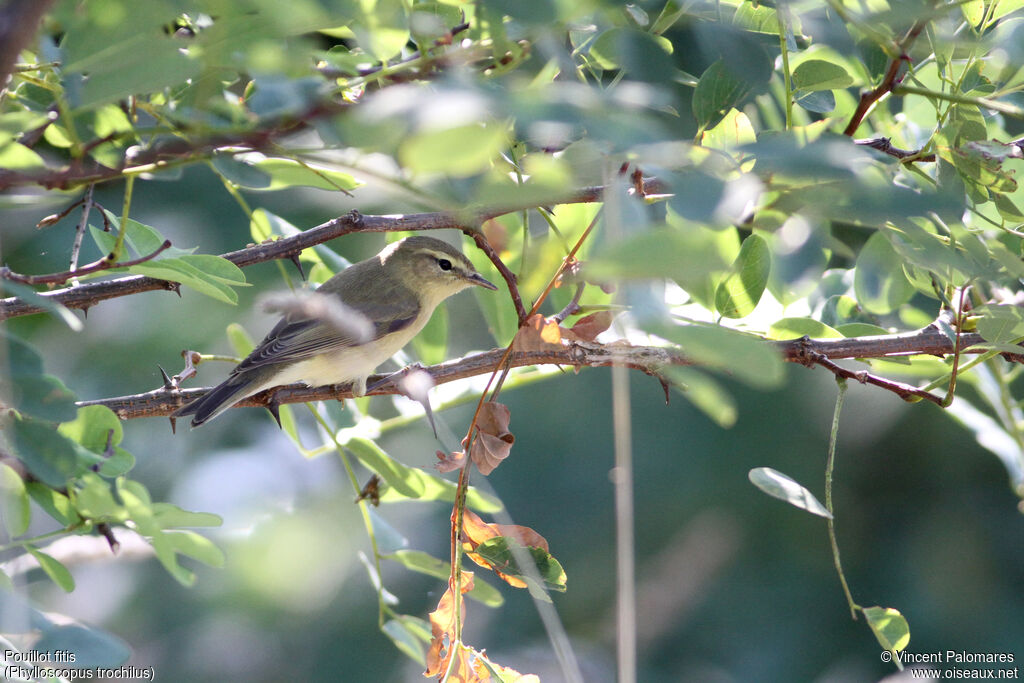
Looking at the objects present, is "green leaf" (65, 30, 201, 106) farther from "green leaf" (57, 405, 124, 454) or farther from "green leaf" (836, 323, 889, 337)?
"green leaf" (836, 323, 889, 337)

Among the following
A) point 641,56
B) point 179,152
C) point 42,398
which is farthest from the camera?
point 42,398

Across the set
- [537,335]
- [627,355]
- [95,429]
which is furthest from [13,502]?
[627,355]

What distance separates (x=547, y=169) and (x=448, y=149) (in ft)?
0.29

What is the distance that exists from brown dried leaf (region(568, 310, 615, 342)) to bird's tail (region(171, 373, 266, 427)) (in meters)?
0.95

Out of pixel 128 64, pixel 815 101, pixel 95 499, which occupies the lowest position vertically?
pixel 95 499

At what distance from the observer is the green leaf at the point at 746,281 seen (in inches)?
51.3

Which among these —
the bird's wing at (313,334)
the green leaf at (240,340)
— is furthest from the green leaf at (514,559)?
the bird's wing at (313,334)

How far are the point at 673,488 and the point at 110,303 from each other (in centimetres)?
264

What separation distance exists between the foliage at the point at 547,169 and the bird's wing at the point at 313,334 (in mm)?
809

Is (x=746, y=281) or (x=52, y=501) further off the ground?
(x=746, y=281)

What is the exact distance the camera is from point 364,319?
2166 mm

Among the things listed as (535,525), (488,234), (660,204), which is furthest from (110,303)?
(660,204)

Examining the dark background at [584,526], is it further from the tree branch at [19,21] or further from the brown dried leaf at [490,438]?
the tree branch at [19,21]

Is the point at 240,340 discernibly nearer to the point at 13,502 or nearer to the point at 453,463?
the point at 13,502
